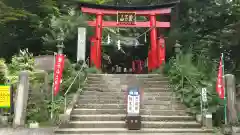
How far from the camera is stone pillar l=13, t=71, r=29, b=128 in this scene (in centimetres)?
957

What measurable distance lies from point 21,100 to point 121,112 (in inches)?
141

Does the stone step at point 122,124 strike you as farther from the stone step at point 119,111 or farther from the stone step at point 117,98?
the stone step at point 117,98

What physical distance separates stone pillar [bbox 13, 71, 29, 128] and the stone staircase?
1.60 metres

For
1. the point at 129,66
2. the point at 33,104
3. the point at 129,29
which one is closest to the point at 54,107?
the point at 33,104

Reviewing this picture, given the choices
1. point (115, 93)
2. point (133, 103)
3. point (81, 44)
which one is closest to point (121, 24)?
point (81, 44)

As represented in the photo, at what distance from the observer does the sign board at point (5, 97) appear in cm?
978

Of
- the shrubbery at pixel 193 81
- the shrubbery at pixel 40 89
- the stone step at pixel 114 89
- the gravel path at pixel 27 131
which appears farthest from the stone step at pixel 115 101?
the gravel path at pixel 27 131

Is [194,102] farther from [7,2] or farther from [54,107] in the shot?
[7,2]

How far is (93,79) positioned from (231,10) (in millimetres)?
9436

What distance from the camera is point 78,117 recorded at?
9.80 metres

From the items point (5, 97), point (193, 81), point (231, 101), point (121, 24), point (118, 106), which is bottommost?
point (118, 106)

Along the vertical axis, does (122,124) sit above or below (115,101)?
below

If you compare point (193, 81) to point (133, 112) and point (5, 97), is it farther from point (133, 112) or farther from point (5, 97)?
point (5, 97)

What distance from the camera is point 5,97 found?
32.2ft
